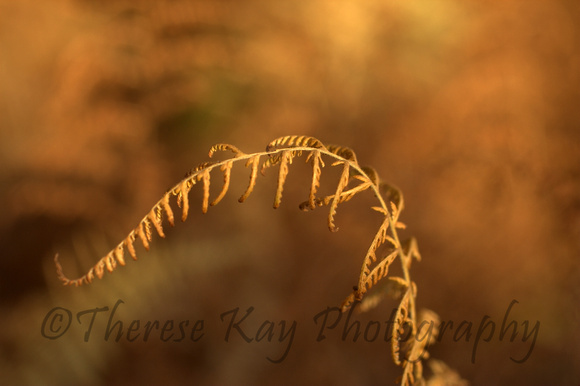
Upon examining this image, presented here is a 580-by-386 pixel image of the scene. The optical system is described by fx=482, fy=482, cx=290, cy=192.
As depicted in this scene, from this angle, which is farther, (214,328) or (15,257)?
(214,328)

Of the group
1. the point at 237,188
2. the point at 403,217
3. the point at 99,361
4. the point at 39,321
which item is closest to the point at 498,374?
the point at 403,217

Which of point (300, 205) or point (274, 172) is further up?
point (274, 172)

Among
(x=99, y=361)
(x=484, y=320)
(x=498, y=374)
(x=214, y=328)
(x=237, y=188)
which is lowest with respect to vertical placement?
(x=99, y=361)

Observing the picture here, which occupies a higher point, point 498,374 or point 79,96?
point 79,96

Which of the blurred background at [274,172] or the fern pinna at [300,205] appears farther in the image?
the blurred background at [274,172]

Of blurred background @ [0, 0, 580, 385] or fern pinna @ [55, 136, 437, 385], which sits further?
blurred background @ [0, 0, 580, 385]

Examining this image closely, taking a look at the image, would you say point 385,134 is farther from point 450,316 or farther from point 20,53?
point 20,53

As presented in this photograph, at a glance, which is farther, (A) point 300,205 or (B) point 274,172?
(B) point 274,172
